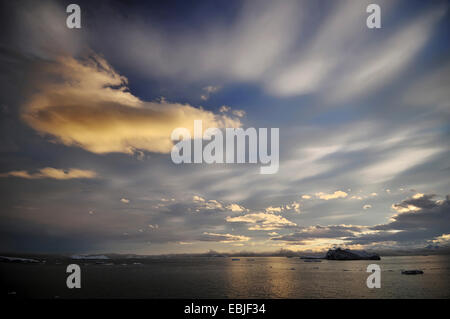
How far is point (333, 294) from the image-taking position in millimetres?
55562
